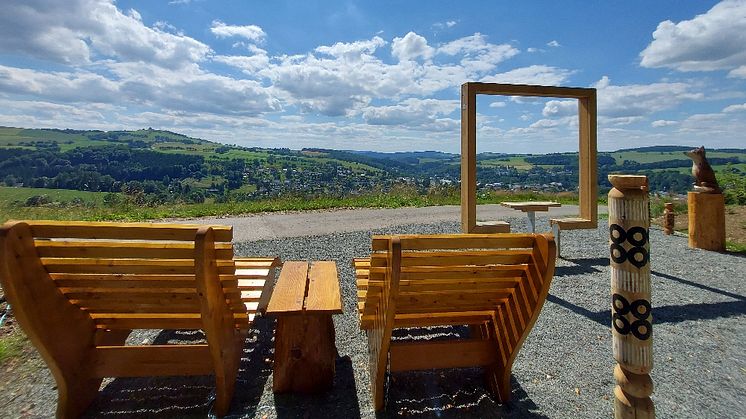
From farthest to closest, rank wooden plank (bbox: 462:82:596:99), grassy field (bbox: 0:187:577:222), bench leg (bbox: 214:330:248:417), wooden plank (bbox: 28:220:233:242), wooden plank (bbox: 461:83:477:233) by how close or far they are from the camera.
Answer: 1. grassy field (bbox: 0:187:577:222)
2. wooden plank (bbox: 462:82:596:99)
3. wooden plank (bbox: 461:83:477:233)
4. bench leg (bbox: 214:330:248:417)
5. wooden plank (bbox: 28:220:233:242)

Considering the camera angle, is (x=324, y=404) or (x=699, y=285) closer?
Answer: (x=324, y=404)

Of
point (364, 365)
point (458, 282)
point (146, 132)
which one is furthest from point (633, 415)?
point (146, 132)

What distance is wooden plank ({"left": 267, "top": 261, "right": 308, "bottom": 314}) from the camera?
8.85 ft

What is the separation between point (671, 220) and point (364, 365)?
8603mm

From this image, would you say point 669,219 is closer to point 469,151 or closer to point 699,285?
point 699,285

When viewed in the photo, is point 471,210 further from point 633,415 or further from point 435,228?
point 633,415

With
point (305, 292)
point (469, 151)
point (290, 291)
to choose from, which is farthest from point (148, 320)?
point (469, 151)

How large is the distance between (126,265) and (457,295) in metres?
1.94

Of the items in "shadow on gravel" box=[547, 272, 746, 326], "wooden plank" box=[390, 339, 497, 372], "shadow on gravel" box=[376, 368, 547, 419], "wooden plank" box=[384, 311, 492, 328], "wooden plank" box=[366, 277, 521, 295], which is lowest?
"shadow on gravel" box=[376, 368, 547, 419]

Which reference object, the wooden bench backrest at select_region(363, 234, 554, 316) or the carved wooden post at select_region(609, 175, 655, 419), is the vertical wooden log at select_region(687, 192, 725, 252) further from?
the carved wooden post at select_region(609, 175, 655, 419)

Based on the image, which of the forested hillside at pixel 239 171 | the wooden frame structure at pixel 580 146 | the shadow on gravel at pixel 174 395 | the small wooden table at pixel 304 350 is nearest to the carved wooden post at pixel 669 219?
the wooden frame structure at pixel 580 146

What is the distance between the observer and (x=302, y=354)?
2.83 meters

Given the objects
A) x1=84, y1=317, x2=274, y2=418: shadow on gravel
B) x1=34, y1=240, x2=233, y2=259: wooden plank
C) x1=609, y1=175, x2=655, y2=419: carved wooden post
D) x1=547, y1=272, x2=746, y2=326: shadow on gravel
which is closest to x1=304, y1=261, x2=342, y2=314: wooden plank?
x1=84, y1=317, x2=274, y2=418: shadow on gravel

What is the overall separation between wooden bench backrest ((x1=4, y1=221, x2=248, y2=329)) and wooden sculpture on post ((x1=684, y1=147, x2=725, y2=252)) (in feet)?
27.1
